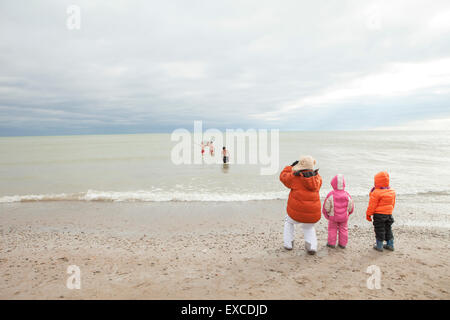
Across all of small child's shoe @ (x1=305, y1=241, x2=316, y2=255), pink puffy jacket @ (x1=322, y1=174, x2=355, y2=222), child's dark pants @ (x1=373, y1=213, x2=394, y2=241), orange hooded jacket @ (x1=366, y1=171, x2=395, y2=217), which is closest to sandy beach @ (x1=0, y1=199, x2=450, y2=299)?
small child's shoe @ (x1=305, y1=241, x2=316, y2=255)

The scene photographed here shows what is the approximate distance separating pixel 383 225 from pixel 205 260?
3.73 meters

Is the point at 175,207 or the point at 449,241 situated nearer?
the point at 449,241

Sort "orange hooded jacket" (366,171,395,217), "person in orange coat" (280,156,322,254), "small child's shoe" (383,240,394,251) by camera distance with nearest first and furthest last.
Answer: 1. "person in orange coat" (280,156,322,254)
2. "orange hooded jacket" (366,171,395,217)
3. "small child's shoe" (383,240,394,251)

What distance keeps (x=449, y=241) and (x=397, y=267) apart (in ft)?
8.27

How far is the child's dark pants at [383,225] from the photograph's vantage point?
15.0ft

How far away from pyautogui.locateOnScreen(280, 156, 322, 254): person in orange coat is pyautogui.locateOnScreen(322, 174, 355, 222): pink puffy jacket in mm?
433

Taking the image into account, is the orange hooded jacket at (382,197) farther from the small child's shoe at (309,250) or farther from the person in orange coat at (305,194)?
the small child's shoe at (309,250)

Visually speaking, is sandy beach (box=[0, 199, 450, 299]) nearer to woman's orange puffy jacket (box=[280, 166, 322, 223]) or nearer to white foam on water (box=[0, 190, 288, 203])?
woman's orange puffy jacket (box=[280, 166, 322, 223])

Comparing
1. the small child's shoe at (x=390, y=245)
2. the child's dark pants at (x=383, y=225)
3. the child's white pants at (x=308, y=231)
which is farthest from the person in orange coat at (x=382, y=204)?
the child's white pants at (x=308, y=231)

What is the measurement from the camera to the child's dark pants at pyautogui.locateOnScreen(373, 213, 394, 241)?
4562 mm

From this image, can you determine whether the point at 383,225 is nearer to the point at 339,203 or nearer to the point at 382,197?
the point at 382,197

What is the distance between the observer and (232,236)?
5898 mm
